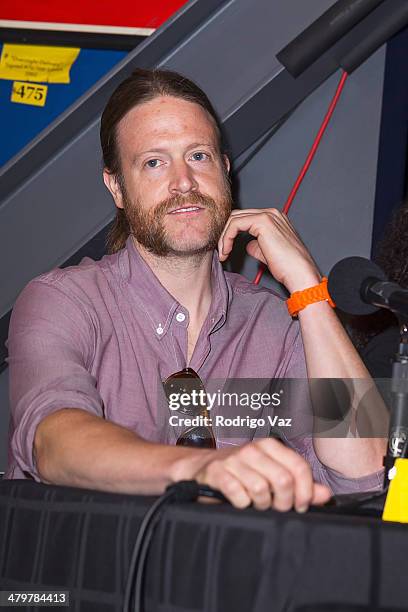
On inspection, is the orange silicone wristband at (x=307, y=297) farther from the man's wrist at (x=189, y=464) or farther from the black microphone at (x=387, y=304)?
the man's wrist at (x=189, y=464)

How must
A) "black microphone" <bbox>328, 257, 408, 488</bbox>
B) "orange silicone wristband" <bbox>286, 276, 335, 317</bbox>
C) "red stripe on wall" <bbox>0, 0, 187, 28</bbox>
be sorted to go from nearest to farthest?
"black microphone" <bbox>328, 257, 408, 488</bbox>, "orange silicone wristband" <bbox>286, 276, 335, 317</bbox>, "red stripe on wall" <bbox>0, 0, 187, 28</bbox>

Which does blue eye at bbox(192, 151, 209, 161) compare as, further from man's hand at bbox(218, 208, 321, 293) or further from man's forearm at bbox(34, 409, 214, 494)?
man's forearm at bbox(34, 409, 214, 494)

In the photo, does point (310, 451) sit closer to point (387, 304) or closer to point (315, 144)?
point (387, 304)

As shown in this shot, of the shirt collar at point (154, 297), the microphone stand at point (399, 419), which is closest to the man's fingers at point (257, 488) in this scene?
the microphone stand at point (399, 419)

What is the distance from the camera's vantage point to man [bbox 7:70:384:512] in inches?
45.1

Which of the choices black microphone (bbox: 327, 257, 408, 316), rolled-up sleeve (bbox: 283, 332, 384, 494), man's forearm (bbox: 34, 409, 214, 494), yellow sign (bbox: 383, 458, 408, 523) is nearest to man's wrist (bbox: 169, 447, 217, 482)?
man's forearm (bbox: 34, 409, 214, 494)

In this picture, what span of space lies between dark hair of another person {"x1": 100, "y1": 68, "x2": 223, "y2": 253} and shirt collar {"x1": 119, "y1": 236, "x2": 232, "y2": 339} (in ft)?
0.50

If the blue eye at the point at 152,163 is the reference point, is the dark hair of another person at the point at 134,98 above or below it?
above

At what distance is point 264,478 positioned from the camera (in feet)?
2.25

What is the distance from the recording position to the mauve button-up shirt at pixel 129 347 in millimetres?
1068

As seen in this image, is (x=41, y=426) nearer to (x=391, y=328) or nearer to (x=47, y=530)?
(x=47, y=530)

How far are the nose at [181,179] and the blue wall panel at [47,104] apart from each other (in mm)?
1373

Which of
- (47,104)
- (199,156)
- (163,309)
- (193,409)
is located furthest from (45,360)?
(47,104)

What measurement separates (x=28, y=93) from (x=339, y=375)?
70.4 inches
